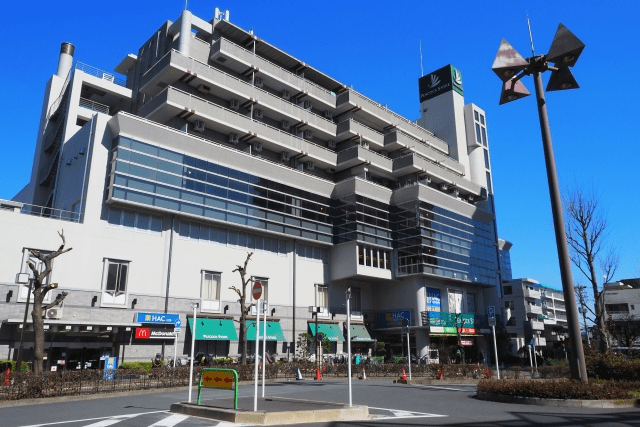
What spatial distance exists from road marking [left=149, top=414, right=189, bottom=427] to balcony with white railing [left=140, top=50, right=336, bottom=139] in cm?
3249

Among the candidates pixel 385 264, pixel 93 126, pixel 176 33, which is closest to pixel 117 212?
pixel 93 126

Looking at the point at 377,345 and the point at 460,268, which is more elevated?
the point at 460,268

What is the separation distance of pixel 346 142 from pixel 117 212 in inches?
1072

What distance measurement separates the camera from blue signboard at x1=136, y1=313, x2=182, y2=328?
33.6 meters

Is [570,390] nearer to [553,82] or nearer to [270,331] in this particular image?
[553,82]

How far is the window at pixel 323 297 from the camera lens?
47.1 meters

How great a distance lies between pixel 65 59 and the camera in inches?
2040

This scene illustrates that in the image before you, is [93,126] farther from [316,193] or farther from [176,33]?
[316,193]

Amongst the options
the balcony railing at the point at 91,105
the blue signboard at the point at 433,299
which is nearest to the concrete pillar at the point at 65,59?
the balcony railing at the point at 91,105

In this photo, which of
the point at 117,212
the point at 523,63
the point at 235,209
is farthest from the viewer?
the point at 235,209

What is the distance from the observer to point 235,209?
132ft

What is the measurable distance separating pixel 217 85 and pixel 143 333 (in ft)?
70.8

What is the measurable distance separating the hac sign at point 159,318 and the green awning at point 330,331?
46.0 ft

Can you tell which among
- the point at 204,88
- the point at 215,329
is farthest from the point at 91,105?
the point at 215,329
